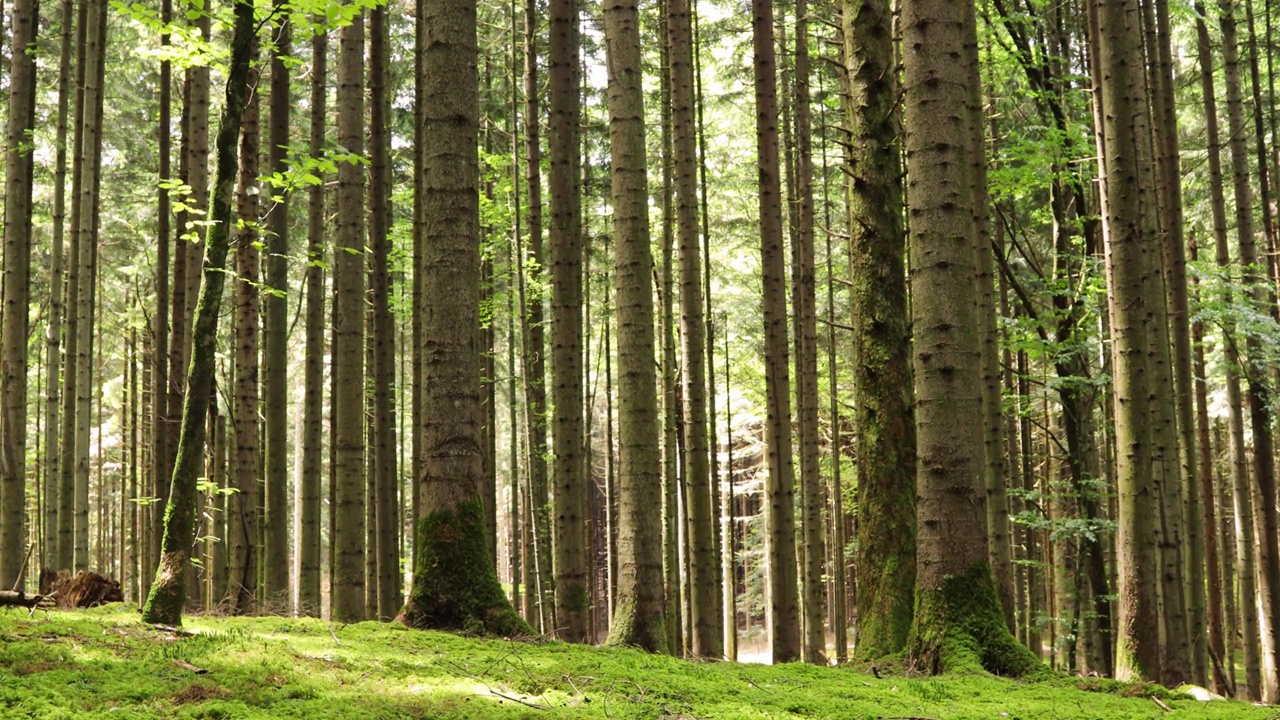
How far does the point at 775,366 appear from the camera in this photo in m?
12.1

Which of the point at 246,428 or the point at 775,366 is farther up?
the point at 775,366

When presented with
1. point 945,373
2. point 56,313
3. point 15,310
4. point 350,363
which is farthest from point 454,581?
point 56,313

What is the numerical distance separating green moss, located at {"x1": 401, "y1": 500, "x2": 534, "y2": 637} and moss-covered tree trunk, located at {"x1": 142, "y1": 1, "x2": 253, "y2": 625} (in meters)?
1.53

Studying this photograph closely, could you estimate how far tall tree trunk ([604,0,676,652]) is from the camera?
7.80m

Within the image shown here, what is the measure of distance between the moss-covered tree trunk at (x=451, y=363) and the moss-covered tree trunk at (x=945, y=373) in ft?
9.77

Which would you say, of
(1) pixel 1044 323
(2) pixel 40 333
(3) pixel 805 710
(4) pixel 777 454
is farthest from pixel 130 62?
(3) pixel 805 710

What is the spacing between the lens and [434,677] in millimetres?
4770

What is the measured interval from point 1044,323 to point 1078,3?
8454 millimetres

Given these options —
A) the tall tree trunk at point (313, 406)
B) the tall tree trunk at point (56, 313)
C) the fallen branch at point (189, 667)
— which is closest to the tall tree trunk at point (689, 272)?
the tall tree trunk at point (313, 406)

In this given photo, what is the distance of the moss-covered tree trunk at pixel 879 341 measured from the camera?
23.0 ft

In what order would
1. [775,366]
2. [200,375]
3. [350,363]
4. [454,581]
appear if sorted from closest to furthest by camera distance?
[200,375] < [454,581] < [350,363] < [775,366]

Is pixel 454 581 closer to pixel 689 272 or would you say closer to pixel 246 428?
pixel 246 428

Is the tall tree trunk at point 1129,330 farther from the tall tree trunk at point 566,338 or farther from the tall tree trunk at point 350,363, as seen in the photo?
the tall tree trunk at point 350,363

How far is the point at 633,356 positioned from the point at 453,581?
102 inches
